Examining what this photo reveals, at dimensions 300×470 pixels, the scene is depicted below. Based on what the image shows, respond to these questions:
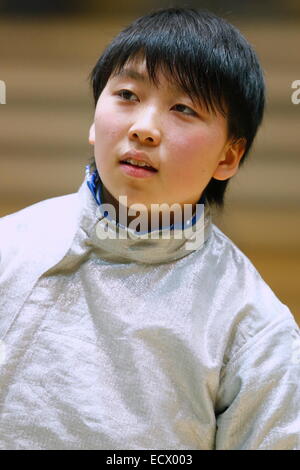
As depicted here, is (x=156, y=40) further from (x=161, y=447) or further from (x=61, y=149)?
(x=61, y=149)

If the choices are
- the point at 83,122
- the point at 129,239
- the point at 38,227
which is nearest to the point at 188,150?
the point at 129,239

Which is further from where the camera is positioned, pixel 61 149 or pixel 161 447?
pixel 61 149

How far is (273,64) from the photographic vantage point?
2.75 m

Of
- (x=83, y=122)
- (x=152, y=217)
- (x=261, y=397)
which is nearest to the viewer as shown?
(x=261, y=397)

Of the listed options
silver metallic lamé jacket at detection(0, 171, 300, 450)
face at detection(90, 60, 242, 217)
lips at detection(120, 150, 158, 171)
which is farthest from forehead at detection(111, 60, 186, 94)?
silver metallic lamé jacket at detection(0, 171, 300, 450)

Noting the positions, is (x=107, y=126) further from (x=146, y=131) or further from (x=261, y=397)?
(x=261, y=397)

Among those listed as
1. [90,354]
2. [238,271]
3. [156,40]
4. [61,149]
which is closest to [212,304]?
[238,271]

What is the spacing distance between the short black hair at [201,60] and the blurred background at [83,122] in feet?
4.53

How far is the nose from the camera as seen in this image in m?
1.12

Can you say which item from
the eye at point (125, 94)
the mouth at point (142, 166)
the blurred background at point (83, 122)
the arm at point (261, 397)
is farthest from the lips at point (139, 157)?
the blurred background at point (83, 122)

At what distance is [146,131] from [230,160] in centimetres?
26

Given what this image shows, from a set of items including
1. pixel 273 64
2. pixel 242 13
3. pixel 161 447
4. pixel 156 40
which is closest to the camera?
pixel 161 447

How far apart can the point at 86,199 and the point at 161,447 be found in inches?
17.3

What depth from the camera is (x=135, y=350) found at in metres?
1.12
